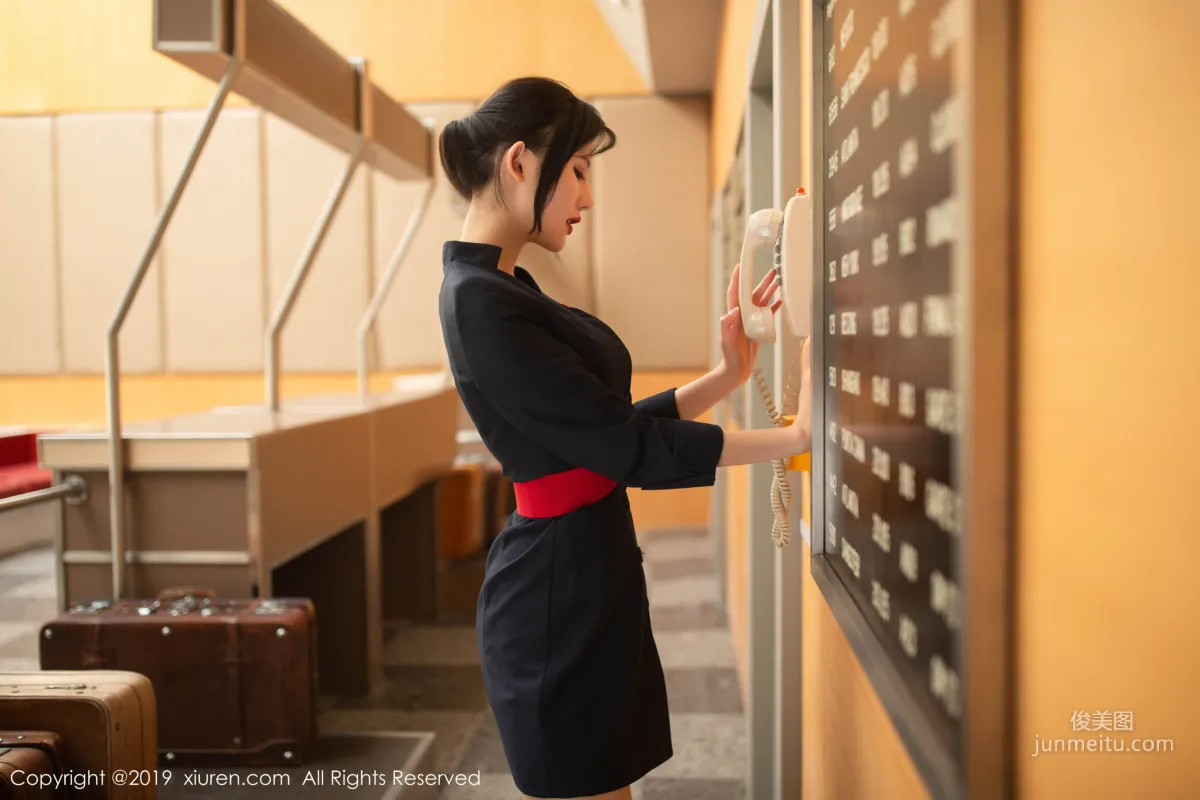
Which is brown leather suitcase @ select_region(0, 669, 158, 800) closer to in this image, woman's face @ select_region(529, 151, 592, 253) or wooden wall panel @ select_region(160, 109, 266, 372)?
woman's face @ select_region(529, 151, 592, 253)

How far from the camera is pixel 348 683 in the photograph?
308 cm

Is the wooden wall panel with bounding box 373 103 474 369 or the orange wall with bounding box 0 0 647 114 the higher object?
the orange wall with bounding box 0 0 647 114

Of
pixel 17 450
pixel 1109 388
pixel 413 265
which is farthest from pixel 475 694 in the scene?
pixel 413 265

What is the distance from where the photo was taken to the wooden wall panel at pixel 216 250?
19.6 ft

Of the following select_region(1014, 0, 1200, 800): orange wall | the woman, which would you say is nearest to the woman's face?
the woman

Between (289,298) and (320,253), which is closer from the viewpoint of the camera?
(289,298)

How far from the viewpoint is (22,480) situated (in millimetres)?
4180

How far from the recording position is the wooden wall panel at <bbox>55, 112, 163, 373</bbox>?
6027 mm

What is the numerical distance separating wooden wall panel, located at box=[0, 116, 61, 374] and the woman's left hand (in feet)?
20.6

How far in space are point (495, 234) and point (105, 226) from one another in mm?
5908

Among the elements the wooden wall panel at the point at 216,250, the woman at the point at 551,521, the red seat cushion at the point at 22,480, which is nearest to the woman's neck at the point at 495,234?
the woman at the point at 551,521

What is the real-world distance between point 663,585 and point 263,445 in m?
2.62

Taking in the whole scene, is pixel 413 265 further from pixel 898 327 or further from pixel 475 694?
pixel 898 327

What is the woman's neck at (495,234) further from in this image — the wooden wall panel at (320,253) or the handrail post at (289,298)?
the wooden wall panel at (320,253)
